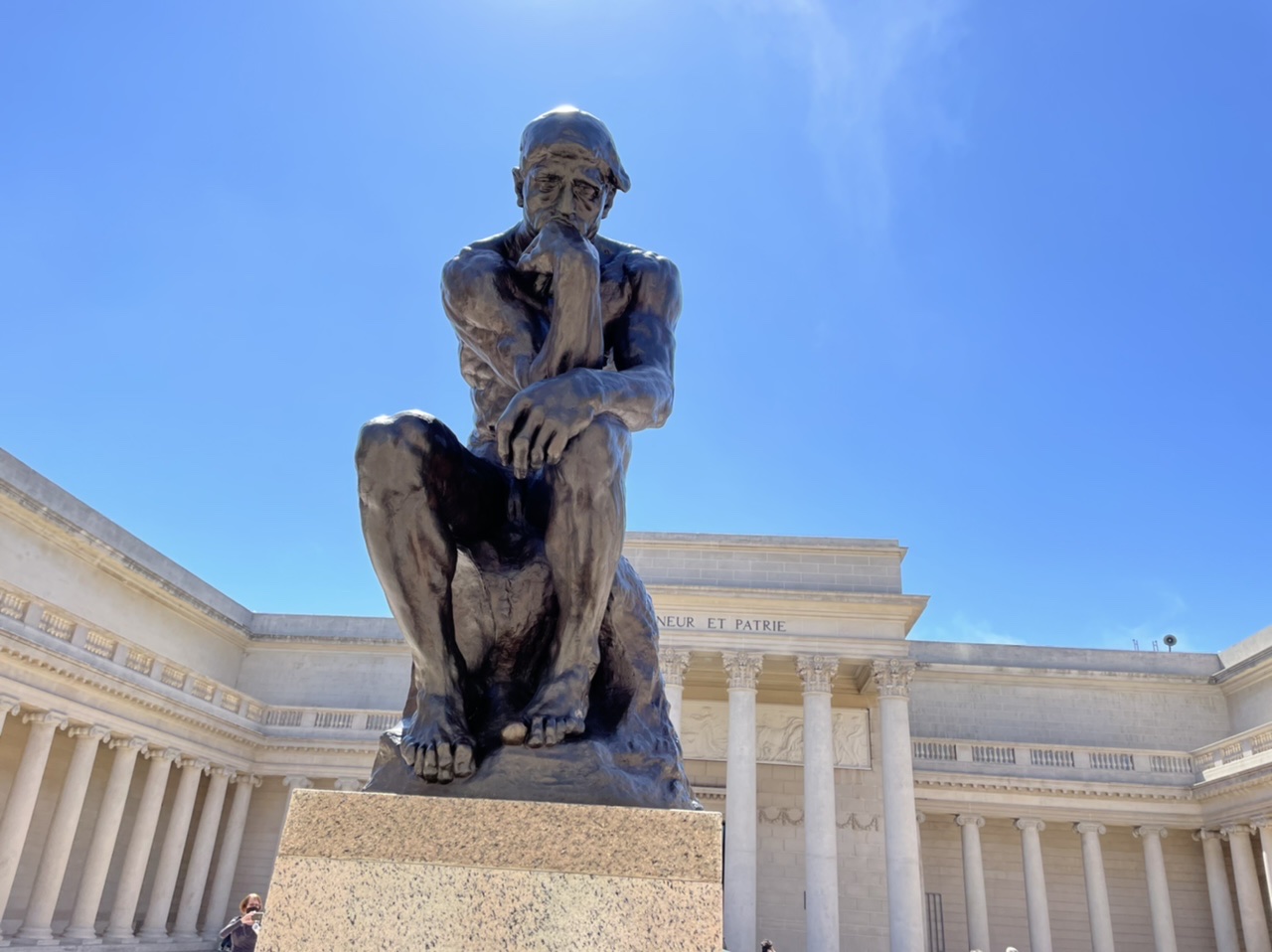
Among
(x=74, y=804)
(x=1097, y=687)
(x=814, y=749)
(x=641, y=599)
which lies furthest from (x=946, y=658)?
(x=641, y=599)

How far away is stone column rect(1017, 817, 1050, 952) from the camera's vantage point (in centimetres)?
3131

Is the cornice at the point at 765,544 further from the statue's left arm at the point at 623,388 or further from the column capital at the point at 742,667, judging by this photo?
the statue's left arm at the point at 623,388

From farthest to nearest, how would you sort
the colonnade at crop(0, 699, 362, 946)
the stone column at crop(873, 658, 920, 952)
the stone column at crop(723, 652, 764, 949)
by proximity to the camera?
the stone column at crop(723, 652, 764, 949), the stone column at crop(873, 658, 920, 952), the colonnade at crop(0, 699, 362, 946)

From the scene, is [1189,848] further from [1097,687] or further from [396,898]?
[396,898]

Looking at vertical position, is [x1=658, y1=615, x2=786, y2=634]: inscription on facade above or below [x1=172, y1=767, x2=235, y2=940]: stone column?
above

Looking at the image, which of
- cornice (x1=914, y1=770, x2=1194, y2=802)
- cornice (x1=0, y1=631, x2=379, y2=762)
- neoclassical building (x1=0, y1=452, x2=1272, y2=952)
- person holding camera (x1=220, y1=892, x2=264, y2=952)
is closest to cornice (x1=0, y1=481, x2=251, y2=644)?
neoclassical building (x1=0, y1=452, x2=1272, y2=952)

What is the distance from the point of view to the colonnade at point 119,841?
24.6m

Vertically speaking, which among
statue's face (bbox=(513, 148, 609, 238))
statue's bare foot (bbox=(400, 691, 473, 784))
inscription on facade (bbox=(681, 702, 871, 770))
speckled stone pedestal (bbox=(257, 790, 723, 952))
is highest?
inscription on facade (bbox=(681, 702, 871, 770))

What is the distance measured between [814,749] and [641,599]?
30.4 metres

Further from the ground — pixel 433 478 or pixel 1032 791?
pixel 1032 791

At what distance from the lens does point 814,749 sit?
32125mm

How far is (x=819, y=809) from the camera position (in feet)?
103

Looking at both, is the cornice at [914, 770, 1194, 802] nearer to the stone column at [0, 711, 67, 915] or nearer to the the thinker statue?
the stone column at [0, 711, 67, 915]

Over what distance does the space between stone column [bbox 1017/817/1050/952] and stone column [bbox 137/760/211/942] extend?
93.4 ft
